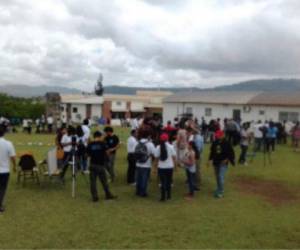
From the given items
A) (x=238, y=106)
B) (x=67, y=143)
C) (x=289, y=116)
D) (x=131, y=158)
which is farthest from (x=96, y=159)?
(x=238, y=106)

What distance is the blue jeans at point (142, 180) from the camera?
10.1 metres

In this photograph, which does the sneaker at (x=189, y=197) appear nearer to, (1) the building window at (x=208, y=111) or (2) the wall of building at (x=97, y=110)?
(1) the building window at (x=208, y=111)

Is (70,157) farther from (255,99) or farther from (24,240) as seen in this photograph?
(255,99)

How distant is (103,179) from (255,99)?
28383mm

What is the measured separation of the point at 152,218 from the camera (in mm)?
8352

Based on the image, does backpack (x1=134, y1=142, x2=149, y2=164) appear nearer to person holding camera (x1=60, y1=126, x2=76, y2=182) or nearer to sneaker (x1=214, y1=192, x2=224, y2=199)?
sneaker (x1=214, y1=192, x2=224, y2=199)

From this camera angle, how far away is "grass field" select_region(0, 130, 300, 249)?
699 cm

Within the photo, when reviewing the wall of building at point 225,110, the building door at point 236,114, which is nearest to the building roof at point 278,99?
the wall of building at point 225,110

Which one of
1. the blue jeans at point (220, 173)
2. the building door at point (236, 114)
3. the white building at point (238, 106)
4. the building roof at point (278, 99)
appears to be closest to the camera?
the blue jeans at point (220, 173)

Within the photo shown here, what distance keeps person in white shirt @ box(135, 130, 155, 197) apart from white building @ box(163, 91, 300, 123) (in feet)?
82.2

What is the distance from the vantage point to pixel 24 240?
6930mm

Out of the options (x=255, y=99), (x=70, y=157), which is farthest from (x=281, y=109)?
(x=70, y=157)

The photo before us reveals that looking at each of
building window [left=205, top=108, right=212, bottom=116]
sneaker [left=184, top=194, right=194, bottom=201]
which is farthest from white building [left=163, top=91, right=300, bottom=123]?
sneaker [left=184, top=194, right=194, bottom=201]

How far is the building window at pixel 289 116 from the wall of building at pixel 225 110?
0.67 feet
